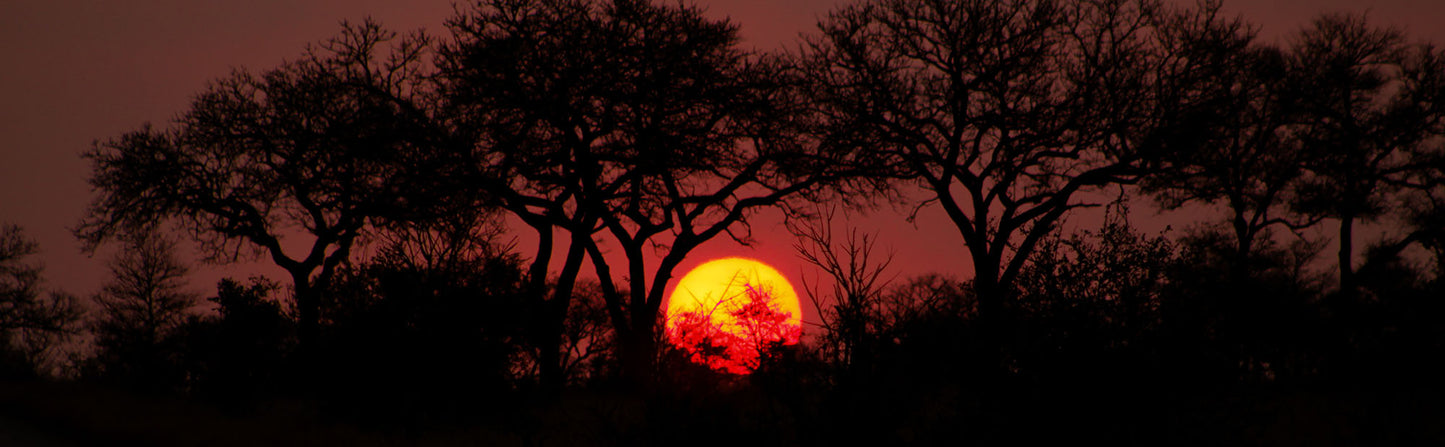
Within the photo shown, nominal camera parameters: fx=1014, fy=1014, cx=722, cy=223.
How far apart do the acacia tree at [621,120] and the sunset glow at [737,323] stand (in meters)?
7.14

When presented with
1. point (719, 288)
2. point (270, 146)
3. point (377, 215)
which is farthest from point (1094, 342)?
point (270, 146)

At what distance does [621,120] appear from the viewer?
83.4 ft

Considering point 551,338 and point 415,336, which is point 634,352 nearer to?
point 551,338

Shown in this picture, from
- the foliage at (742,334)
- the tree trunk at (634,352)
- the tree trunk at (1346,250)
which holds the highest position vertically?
the tree trunk at (1346,250)

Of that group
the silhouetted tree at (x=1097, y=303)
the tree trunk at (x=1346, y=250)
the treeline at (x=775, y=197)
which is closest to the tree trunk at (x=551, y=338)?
the treeline at (x=775, y=197)

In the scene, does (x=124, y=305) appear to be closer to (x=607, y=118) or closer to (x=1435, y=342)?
(x=607, y=118)

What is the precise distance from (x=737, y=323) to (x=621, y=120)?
12.6 meters

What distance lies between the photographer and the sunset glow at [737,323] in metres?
12.7

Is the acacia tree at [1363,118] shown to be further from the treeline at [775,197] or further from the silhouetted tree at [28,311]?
the silhouetted tree at [28,311]

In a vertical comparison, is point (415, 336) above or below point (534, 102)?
below

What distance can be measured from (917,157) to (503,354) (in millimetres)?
13327

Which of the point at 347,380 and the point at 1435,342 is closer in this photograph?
the point at 347,380

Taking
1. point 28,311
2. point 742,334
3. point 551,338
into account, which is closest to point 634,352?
point 551,338

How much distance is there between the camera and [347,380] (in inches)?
669
